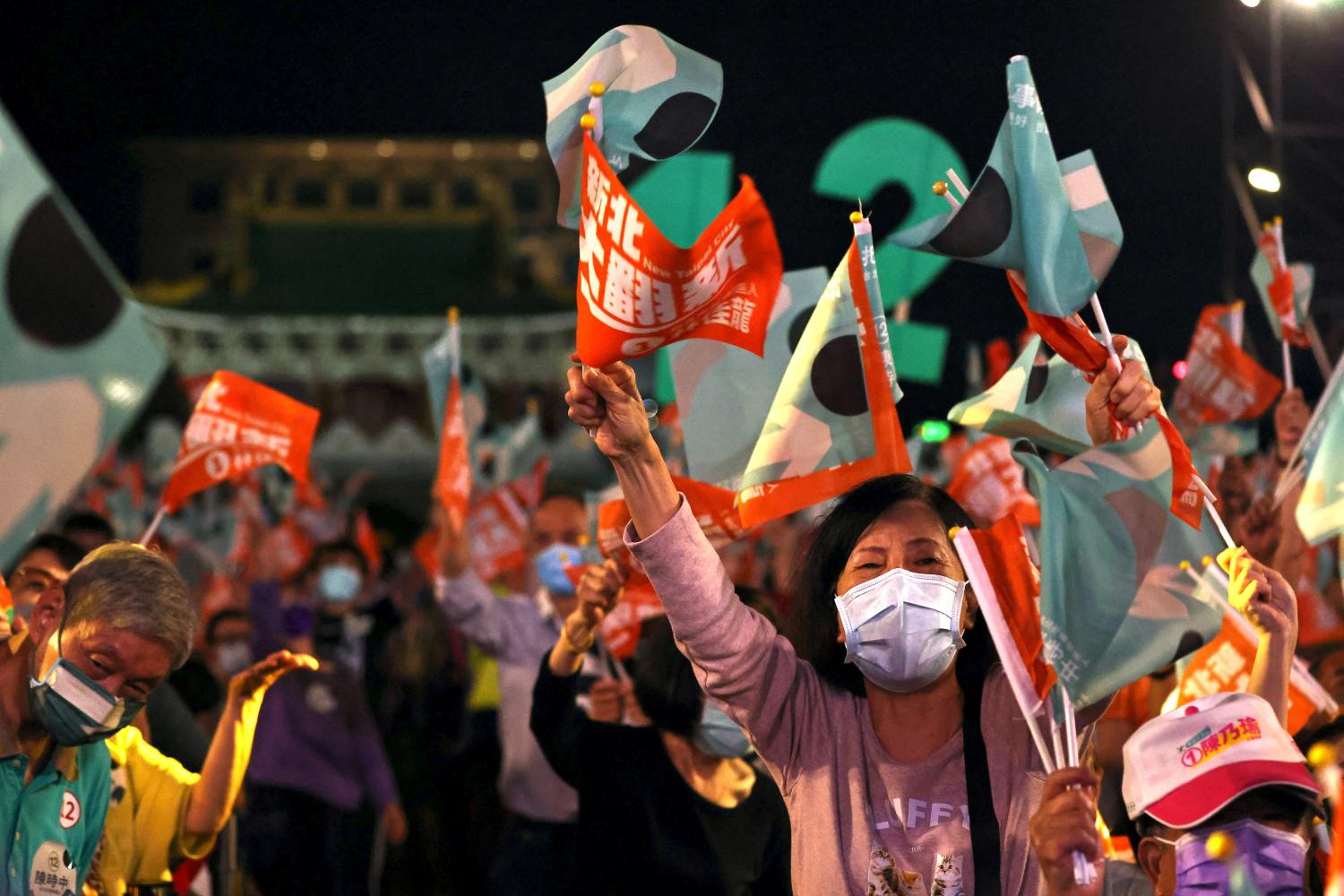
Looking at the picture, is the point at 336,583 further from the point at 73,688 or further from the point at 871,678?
the point at 871,678

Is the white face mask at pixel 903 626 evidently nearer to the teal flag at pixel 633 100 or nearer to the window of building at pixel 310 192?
the teal flag at pixel 633 100

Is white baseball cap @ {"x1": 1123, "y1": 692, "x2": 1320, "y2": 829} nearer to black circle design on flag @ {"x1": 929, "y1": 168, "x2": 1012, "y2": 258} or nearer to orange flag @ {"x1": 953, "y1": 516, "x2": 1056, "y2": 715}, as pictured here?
orange flag @ {"x1": 953, "y1": 516, "x2": 1056, "y2": 715}

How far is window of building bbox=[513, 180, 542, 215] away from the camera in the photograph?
46.3 m

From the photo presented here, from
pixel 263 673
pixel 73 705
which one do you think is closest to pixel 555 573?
pixel 263 673

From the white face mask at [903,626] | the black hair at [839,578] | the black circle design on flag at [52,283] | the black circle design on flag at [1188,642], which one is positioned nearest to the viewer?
the black circle design on flag at [1188,642]

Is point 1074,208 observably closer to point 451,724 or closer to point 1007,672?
point 1007,672

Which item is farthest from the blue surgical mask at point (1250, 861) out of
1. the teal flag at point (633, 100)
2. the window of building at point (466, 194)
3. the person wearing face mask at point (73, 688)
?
the window of building at point (466, 194)

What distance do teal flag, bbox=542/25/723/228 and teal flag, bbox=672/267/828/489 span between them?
40.7 inches

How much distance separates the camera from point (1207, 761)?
2.63 m

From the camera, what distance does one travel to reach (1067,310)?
3047mm

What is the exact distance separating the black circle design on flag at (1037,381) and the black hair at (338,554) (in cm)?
538

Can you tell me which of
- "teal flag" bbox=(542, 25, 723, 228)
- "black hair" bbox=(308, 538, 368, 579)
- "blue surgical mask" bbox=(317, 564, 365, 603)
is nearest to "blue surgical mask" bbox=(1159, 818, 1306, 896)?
"teal flag" bbox=(542, 25, 723, 228)

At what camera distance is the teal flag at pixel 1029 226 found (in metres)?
3.05

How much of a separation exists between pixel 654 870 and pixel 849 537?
5.66ft
